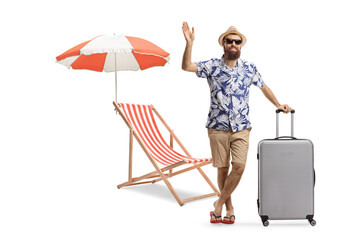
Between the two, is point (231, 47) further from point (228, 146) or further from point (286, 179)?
point (286, 179)

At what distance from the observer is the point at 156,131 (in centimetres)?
566

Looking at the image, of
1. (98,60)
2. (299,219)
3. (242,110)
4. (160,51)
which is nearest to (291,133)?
(242,110)

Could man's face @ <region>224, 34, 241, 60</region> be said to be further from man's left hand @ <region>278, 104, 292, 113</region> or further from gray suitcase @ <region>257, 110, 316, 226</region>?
gray suitcase @ <region>257, 110, 316, 226</region>

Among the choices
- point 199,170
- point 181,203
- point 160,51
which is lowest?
point 181,203

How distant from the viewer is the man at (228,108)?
379cm

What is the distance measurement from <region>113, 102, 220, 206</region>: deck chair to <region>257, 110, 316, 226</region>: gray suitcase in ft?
4.07

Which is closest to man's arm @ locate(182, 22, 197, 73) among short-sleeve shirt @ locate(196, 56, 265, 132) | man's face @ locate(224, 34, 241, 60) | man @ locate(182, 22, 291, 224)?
man @ locate(182, 22, 291, 224)

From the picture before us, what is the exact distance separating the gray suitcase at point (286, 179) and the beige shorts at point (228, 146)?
0.54 ft

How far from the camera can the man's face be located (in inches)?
149

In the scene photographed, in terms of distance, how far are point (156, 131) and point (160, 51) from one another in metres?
1.24

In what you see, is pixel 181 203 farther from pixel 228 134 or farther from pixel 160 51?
Answer: pixel 160 51

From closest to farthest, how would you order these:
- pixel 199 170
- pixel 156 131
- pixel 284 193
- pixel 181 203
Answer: pixel 284 193, pixel 181 203, pixel 199 170, pixel 156 131

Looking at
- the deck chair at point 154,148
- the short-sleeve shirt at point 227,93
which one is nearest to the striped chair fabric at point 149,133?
the deck chair at point 154,148

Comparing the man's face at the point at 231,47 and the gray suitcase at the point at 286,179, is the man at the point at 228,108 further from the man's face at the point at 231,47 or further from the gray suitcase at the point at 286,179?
the gray suitcase at the point at 286,179
